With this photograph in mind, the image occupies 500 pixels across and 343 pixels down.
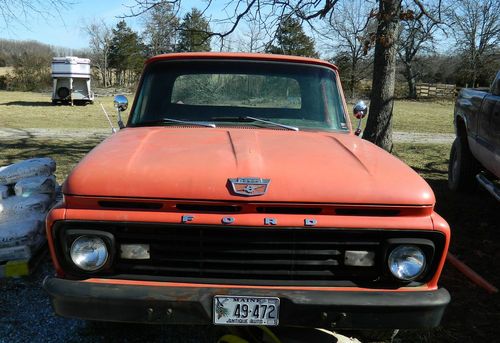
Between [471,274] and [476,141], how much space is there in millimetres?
2461

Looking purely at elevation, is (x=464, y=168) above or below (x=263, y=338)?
above

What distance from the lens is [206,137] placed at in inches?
129

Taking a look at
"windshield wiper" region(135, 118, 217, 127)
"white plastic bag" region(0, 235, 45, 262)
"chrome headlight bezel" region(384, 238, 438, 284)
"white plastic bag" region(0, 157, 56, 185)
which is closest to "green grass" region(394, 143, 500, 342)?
"chrome headlight bezel" region(384, 238, 438, 284)

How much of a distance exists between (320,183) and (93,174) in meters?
1.17

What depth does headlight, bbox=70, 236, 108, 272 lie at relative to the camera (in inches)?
98.7

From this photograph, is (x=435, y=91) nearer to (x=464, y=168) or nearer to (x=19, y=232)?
(x=464, y=168)

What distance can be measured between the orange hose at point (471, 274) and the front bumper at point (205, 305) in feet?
6.39

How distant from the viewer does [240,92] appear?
3.95 metres

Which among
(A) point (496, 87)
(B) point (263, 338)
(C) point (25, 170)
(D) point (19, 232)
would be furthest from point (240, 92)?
(A) point (496, 87)

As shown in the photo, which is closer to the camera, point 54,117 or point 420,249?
point 420,249

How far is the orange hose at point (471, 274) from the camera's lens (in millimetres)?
4152

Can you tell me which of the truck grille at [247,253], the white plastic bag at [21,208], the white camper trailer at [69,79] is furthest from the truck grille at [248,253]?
the white camper trailer at [69,79]

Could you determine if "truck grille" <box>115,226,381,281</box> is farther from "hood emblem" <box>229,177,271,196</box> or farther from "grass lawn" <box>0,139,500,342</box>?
"grass lawn" <box>0,139,500,342</box>

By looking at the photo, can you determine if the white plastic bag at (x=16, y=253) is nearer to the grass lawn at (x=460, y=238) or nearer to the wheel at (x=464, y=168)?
the grass lawn at (x=460, y=238)
